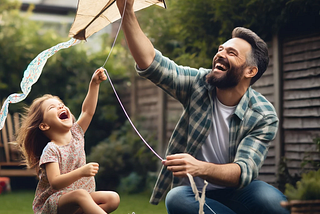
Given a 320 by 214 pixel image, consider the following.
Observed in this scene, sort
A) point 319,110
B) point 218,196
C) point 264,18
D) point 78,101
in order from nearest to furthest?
1. point 218,196
2. point 319,110
3. point 264,18
4. point 78,101

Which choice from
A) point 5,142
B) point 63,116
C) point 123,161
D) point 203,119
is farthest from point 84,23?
point 5,142

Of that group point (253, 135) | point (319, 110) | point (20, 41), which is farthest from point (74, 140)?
point (20, 41)

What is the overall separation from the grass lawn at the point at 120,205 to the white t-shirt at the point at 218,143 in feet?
6.19

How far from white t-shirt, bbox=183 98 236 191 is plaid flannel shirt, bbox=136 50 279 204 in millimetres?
43

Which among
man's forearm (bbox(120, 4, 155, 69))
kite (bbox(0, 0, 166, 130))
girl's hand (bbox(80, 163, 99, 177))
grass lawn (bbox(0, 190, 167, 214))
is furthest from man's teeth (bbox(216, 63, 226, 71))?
grass lawn (bbox(0, 190, 167, 214))

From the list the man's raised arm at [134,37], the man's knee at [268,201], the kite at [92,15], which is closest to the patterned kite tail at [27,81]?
the kite at [92,15]

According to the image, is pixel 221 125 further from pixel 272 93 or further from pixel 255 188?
pixel 272 93

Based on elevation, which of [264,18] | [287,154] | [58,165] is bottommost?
[287,154]

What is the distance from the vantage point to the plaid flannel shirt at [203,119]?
2.26m

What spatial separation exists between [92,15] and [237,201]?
132 cm

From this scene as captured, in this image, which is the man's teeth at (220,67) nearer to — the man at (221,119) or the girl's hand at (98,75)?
the man at (221,119)

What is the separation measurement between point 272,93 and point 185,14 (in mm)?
1310

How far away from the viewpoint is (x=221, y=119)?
2.45 meters

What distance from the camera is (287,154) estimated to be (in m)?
4.13
